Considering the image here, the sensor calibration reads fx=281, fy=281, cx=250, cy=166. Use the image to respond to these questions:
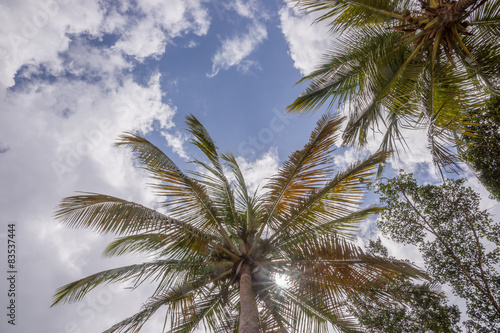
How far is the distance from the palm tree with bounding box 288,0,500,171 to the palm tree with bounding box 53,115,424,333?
126 cm

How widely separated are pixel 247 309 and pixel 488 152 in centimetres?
752

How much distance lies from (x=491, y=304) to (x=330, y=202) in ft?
19.3

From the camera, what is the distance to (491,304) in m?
7.44

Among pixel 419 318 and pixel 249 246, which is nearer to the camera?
pixel 249 246

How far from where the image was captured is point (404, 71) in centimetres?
616

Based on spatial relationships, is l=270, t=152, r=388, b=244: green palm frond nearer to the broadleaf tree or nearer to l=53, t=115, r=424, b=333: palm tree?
l=53, t=115, r=424, b=333: palm tree

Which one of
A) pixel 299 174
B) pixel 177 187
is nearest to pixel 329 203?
pixel 299 174

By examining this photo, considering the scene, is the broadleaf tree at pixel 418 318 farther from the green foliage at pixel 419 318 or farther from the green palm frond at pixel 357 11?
the green palm frond at pixel 357 11

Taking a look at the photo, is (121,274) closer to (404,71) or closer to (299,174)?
(299,174)

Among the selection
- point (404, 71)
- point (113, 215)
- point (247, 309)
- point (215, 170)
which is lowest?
point (247, 309)

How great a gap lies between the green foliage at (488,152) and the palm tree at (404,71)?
1161 mm

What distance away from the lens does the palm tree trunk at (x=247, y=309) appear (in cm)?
446

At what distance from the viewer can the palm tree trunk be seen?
446cm

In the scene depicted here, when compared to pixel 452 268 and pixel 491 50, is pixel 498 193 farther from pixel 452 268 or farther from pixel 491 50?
pixel 491 50
